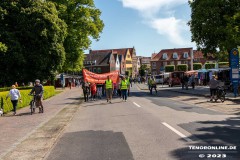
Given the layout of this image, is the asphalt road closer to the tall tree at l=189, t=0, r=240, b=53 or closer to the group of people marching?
the group of people marching

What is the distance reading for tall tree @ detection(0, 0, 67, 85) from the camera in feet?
119

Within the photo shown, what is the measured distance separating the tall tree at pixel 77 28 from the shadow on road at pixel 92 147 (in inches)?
1545

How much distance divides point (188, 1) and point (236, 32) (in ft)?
41.2

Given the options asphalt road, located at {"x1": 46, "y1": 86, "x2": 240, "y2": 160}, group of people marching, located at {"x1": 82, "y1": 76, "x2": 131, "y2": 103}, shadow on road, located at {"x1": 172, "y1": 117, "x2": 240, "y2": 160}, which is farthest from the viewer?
group of people marching, located at {"x1": 82, "y1": 76, "x2": 131, "y2": 103}

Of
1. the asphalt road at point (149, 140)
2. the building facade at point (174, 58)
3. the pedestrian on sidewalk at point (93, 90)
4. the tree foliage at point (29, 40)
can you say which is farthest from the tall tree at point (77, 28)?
Answer: the building facade at point (174, 58)

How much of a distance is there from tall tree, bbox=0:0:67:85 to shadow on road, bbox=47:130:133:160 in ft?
89.2

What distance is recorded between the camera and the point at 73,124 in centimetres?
1377

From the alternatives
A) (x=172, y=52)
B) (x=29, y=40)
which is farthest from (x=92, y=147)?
(x=172, y=52)

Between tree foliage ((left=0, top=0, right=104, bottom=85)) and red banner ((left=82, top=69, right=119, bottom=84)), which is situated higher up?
tree foliage ((left=0, top=0, right=104, bottom=85))

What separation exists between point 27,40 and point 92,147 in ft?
102

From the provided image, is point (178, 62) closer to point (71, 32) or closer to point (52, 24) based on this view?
point (71, 32)

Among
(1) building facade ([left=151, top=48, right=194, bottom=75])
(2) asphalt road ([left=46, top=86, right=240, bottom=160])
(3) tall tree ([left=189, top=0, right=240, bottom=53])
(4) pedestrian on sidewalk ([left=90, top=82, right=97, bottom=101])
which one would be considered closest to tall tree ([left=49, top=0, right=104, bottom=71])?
(3) tall tree ([left=189, top=0, right=240, bottom=53])

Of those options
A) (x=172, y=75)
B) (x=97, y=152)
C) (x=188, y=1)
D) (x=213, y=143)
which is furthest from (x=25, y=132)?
(x=172, y=75)

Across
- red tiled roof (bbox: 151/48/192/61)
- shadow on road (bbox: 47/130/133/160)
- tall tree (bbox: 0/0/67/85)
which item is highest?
red tiled roof (bbox: 151/48/192/61)
